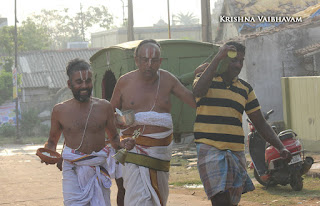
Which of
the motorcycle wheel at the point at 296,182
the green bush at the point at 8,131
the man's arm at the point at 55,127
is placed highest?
the man's arm at the point at 55,127

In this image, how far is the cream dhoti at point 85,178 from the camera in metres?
5.12

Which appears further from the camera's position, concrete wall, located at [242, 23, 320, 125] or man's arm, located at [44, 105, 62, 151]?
concrete wall, located at [242, 23, 320, 125]

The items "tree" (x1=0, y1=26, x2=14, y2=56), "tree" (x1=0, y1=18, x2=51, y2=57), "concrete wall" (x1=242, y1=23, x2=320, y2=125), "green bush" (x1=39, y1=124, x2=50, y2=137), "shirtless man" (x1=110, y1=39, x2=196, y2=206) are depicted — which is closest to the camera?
"shirtless man" (x1=110, y1=39, x2=196, y2=206)

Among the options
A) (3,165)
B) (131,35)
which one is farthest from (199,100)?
(131,35)

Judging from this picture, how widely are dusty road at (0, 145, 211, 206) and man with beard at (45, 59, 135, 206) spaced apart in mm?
3350

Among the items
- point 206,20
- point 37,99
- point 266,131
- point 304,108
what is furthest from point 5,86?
point 266,131

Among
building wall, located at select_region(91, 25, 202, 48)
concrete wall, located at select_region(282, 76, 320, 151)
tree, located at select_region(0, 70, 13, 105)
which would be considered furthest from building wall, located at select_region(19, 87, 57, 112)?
concrete wall, located at select_region(282, 76, 320, 151)

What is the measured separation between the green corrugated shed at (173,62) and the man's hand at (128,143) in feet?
21.2

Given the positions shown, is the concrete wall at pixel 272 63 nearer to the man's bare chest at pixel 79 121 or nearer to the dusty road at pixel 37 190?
the dusty road at pixel 37 190

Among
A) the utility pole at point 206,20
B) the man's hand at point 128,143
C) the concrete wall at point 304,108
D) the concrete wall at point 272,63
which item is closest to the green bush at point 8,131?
the utility pole at point 206,20

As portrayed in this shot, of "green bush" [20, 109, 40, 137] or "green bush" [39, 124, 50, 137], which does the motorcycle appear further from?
"green bush" [20, 109, 40, 137]

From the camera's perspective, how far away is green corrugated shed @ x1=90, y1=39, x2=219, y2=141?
11945 mm

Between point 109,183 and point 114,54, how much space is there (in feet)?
24.0

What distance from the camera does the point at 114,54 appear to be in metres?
12.4
